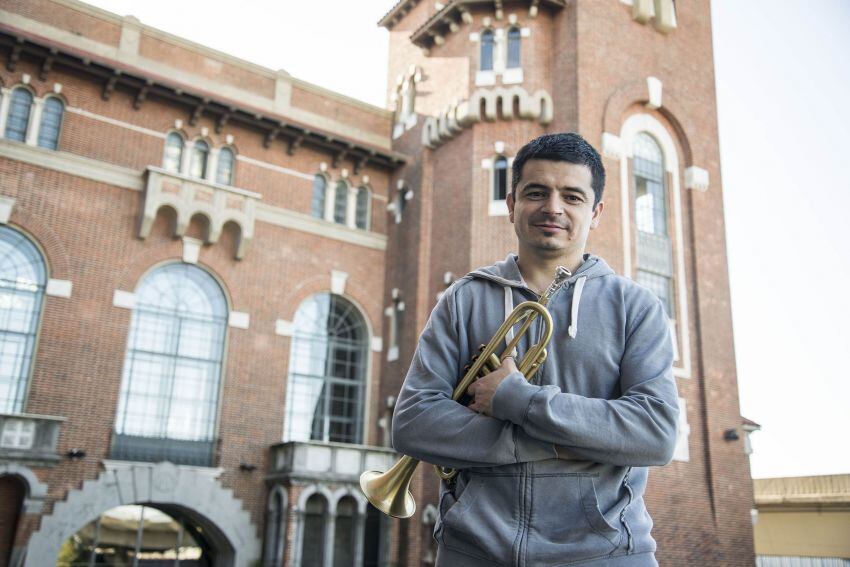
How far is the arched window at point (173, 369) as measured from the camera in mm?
19203

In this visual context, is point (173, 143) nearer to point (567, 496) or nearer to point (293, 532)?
point (293, 532)

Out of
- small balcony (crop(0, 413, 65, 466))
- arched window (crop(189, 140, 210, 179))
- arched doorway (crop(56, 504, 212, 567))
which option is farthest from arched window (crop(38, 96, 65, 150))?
arched doorway (crop(56, 504, 212, 567))

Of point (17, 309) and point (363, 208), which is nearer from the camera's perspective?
point (17, 309)

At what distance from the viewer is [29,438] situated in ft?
55.7

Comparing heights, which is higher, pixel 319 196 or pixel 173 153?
pixel 173 153

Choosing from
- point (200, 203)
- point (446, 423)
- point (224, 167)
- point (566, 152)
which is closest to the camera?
point (446, 423)

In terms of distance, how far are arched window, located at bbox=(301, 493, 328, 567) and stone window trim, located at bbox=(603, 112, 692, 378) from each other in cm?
995

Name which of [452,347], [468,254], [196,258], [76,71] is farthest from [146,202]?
[452,347]

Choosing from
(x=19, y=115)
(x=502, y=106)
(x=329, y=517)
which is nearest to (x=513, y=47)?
(x=502, y=106)

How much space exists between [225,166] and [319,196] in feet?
9.81

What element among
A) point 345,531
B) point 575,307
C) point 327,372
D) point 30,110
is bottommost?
point 345,531

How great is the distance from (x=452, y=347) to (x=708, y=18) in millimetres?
25992

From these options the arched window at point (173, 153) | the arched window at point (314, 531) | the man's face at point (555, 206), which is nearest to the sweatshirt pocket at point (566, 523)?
the man's face at point (555, 206)

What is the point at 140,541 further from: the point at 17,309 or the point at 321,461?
the point at 17,309
